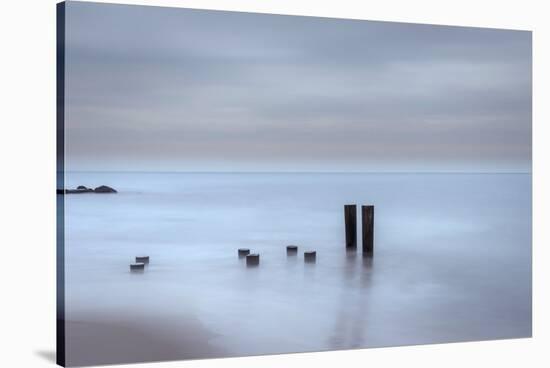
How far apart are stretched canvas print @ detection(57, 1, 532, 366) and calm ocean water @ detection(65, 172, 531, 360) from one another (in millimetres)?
13

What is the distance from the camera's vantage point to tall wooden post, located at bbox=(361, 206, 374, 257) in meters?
7.41

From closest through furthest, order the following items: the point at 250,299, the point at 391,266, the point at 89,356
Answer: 1. the point at 89,356
2. the point at 250,299
3. the point at 391,266

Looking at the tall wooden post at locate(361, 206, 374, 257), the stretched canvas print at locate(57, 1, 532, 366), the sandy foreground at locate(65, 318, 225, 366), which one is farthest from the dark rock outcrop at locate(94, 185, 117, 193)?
the tall wooden post at locate(361, 206, 374, 257)

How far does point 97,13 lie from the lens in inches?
260

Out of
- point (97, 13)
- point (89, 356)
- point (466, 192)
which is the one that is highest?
point (97, 13)

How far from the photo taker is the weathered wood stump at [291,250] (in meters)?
7.16

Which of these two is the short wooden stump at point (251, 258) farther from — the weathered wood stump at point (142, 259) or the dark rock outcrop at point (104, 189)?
the dark rock outcrop at point (104, 189)

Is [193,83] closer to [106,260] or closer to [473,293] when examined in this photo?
[106,260]

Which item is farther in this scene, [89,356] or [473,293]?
[473,293]

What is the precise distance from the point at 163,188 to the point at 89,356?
4.06 ft

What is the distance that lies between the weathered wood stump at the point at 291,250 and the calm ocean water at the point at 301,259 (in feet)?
0.12

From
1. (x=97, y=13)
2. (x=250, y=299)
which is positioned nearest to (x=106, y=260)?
(x=250, y=299)

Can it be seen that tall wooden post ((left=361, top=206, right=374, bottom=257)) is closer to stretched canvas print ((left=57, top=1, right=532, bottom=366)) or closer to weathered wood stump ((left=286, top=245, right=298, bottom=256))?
stretched canvas print ((left=57, top=1, right=532, bottom=366))

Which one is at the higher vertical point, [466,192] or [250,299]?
[466,192]
